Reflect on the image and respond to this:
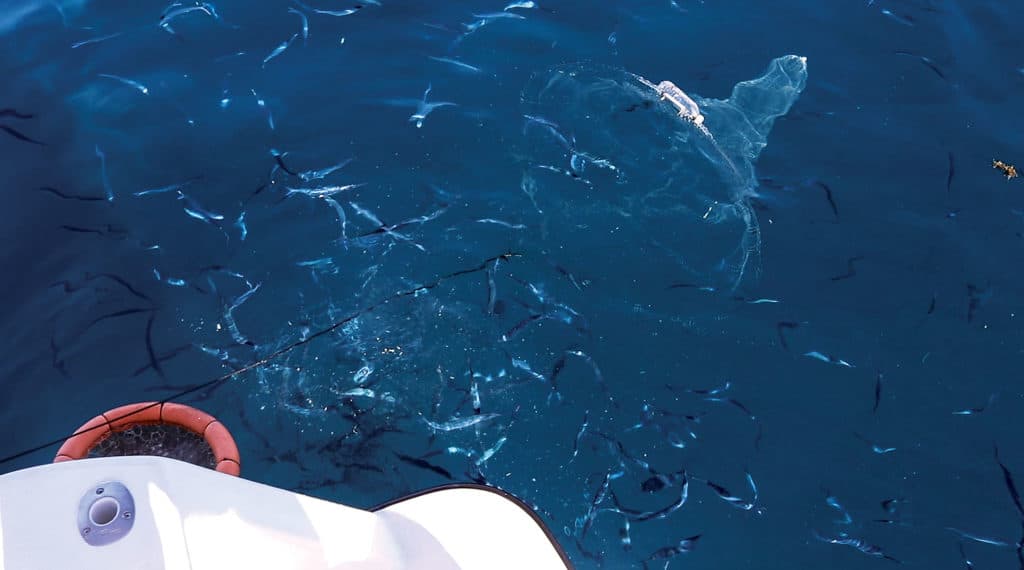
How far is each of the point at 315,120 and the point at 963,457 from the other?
2.33 metres

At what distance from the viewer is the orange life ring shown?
6.23 feet

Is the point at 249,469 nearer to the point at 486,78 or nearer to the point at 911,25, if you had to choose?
the point at 486,78

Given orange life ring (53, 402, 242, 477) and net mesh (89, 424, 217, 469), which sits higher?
orange life ring (53, 402, 242, 477)

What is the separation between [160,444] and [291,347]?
0.44 m

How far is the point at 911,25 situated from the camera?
9.79 feet

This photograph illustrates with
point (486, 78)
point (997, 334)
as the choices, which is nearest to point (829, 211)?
point (997, 334)

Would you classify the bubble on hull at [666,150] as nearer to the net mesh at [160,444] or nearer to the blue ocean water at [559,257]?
the blue ocean water at [559,257]

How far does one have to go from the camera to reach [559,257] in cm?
242

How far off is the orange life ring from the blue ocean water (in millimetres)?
138

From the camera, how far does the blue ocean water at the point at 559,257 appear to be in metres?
2.11

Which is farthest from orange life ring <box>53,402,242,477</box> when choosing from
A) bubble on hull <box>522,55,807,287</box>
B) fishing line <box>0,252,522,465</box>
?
bubble on hull <box>522,55,807,287</box>

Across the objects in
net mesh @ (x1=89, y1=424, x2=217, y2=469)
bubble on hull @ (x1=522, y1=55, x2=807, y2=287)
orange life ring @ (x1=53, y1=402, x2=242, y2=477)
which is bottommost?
net mesh @ (x1=89, y1=424, x2=217, y2=469)

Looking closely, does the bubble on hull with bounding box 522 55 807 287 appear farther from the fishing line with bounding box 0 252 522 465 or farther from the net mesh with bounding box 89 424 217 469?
the net mesh with bounding box 89 424 217 469

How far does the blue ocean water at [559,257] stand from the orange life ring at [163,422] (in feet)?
0.45
